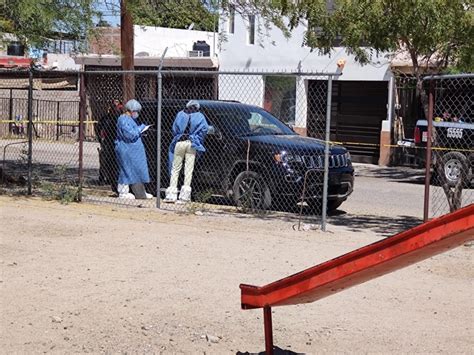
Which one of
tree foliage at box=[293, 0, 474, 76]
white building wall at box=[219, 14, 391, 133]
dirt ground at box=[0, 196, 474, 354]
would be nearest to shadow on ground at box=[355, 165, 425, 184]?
white building wall at box=[219, 14, 391, 133]

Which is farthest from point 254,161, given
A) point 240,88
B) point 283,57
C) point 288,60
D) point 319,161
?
point 283,57

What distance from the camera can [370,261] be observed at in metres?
5.16

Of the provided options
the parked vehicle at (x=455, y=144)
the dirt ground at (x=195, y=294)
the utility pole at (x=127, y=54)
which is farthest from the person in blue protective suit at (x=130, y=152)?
the parked vehicle at (x=455, y=144)

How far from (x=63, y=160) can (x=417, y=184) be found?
9.19 metres

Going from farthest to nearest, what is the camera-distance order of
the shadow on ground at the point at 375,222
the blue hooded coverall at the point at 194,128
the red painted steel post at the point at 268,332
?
the blue hooded coverall at the point at 194,128 → the shadow on ground at the point at 375,222 → the red painted steel post at the point at 268,332

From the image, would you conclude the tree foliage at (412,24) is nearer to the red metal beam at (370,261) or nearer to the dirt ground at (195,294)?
the dirt ground at (195,294)

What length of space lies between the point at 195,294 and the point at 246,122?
6507 mm

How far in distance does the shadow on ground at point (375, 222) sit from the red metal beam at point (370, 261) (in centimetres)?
585

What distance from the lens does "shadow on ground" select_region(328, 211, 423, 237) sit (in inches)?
474

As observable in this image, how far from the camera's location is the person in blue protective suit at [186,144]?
13.7 m

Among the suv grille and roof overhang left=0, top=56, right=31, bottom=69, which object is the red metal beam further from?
roof overhang left=0, top=56, right=31, bottom=69

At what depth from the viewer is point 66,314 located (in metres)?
7.18

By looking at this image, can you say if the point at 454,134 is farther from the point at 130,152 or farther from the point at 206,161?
the point at 130,152

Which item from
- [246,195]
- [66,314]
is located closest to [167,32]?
[246,195]
